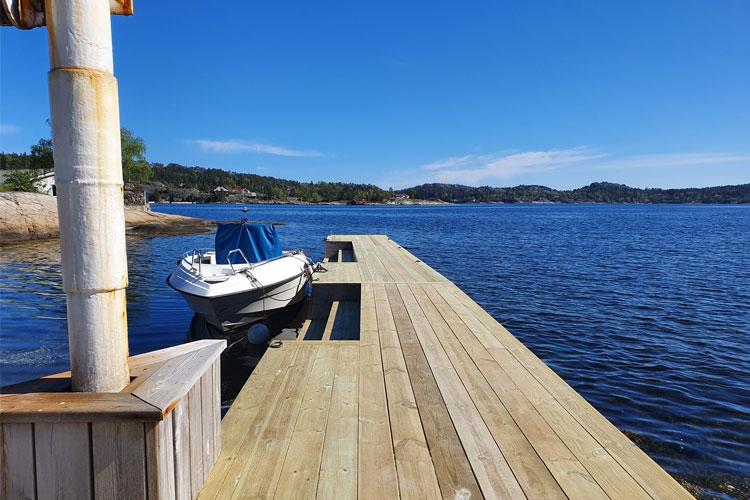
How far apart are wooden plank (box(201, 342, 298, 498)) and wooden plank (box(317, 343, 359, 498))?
0.52 meters

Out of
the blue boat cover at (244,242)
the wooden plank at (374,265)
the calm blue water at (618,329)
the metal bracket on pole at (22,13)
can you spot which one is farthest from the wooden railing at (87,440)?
the blue boat cover at (244,242)

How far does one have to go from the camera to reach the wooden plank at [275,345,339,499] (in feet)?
8.45

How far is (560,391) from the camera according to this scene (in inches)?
156

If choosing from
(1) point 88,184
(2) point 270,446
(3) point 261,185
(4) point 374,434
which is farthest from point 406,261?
(3) point 261,185

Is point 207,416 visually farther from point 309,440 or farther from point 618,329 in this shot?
point 618,329

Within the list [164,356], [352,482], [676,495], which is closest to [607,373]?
[676,495]

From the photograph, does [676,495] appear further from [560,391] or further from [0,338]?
[0,338]

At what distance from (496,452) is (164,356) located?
216cm

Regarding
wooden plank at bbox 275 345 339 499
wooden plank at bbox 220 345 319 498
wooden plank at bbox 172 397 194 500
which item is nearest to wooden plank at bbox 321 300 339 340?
wooden plank at bbox 275 345 339 499

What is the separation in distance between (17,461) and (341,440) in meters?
1.81

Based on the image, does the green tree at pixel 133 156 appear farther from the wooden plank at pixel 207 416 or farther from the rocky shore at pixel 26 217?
the wooden plank at pixel 207 416

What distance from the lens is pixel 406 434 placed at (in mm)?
3188

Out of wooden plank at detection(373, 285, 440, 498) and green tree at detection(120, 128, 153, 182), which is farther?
green tree at detection(120, 128, 153, 182)

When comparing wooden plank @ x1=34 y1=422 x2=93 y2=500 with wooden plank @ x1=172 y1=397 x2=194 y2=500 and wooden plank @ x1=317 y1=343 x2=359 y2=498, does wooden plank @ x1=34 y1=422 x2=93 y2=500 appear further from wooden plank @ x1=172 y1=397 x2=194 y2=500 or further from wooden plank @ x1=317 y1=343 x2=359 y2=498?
wooden plank @ x1=317 y1=343 x2=359 y2=498
